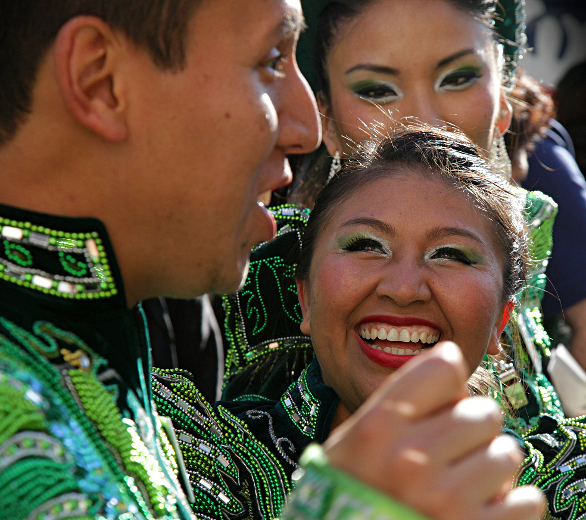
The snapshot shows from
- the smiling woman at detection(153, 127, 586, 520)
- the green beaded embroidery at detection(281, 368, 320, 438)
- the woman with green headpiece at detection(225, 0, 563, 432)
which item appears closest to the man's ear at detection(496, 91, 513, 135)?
the woman with green headpiece at detection(225, 0, 563, 432)

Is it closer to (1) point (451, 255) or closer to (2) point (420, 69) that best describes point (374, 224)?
(1) point (451, 255)

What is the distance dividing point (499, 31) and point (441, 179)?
1100 mm

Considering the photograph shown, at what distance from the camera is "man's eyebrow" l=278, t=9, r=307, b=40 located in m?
1.10

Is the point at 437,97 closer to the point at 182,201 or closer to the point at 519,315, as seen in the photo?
the point at 519,315

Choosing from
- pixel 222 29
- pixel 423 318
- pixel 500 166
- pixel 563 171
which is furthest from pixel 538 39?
pixel 222 29

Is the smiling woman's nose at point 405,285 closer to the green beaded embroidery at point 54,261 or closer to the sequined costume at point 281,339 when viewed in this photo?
the sequined costume at point 281,339

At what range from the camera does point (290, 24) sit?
1114 mm

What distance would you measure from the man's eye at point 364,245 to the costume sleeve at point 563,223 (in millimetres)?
1023

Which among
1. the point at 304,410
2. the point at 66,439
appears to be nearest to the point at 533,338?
the point at 304,410

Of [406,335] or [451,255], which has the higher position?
[451,255]

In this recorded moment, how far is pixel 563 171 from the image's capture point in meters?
2.76

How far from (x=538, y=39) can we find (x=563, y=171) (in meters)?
Result: 3.65

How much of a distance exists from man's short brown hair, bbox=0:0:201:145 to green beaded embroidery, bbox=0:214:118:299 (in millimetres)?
152

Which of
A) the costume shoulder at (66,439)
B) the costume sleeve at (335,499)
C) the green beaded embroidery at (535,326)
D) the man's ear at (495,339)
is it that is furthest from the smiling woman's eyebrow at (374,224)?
the costume sleeve at (335,499)
